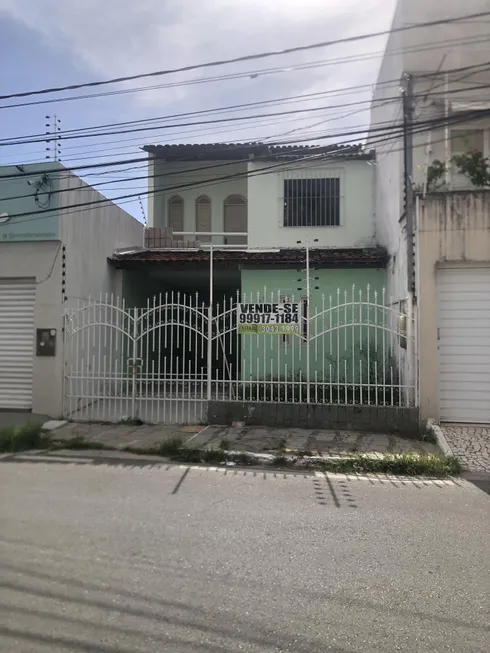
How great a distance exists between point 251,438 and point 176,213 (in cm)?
995

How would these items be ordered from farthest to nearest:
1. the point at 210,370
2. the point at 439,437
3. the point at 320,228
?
1. the point at 320,228
2. the point at 210,370
3. the point at 439,437

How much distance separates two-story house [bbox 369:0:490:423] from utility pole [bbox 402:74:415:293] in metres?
0.02

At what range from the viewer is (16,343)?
30.8 feet

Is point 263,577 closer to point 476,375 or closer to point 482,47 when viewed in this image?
point 476,375

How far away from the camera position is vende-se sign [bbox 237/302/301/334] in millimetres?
Answer: 8312

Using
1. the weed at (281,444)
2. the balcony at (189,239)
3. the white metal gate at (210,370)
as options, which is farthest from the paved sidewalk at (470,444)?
the balcony at (189,239)

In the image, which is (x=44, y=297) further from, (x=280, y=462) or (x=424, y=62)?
(x=424, y=62)

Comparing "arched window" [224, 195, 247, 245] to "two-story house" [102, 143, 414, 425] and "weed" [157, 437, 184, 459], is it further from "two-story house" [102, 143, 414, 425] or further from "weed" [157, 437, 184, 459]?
"weed" [157, 437, 184, 459]

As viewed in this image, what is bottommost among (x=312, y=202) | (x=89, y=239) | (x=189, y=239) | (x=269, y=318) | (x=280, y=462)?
(x=280, y=462)

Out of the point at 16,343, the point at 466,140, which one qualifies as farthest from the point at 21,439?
the point at 466,140

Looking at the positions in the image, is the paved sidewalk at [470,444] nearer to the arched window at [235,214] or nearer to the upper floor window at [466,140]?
the upper floor window at [466,140]

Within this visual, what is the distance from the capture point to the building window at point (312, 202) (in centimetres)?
1330

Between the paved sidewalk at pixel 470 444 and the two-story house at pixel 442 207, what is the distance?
0.28m

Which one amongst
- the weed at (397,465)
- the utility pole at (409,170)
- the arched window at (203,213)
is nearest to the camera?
the weed at (397,465)
